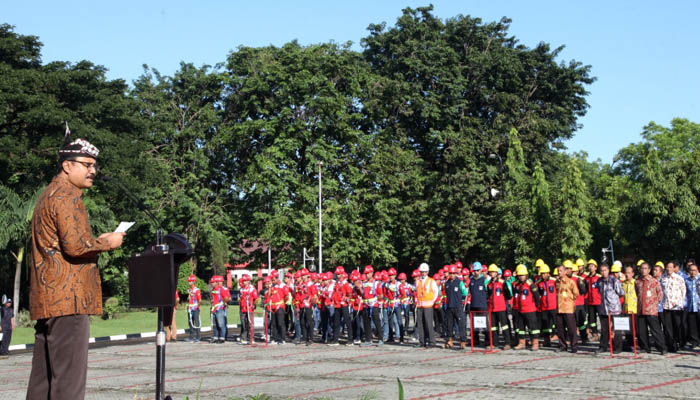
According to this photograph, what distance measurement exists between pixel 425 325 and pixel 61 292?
15.6 meters

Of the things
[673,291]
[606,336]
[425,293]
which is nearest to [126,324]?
[425,293]

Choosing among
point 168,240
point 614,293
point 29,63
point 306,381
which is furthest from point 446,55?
point 168,240

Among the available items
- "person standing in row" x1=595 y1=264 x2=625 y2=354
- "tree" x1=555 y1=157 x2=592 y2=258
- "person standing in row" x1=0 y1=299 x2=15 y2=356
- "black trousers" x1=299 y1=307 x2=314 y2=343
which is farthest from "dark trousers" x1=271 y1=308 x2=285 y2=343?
"tree" x1=555 y1=157 x2=592 y2=258

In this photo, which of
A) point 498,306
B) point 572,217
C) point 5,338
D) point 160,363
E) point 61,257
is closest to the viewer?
point 61,257

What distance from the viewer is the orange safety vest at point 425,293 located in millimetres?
20000

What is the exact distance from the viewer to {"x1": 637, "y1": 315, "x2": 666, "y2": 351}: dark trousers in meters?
16.8

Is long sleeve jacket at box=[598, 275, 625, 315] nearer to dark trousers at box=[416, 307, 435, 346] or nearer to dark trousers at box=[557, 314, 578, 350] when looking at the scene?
dark trousers at box=[557, 314, 578, 350]

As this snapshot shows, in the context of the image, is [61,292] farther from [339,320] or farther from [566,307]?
[339,320]

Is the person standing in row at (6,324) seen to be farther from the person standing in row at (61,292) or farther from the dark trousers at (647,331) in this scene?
the person standing in row at (61,292)

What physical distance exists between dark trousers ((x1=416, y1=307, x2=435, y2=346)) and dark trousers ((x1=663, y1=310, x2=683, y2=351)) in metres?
5.67

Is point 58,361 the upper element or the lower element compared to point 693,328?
upper

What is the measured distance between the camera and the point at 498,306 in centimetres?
1930

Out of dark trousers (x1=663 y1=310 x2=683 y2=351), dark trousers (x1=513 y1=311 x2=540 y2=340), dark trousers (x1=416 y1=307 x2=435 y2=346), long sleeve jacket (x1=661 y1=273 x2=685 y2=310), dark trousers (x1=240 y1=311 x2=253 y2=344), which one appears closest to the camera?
dark trousers (x1=663 y1=310 x2=683 y2=351)

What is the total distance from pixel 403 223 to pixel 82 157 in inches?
1575
